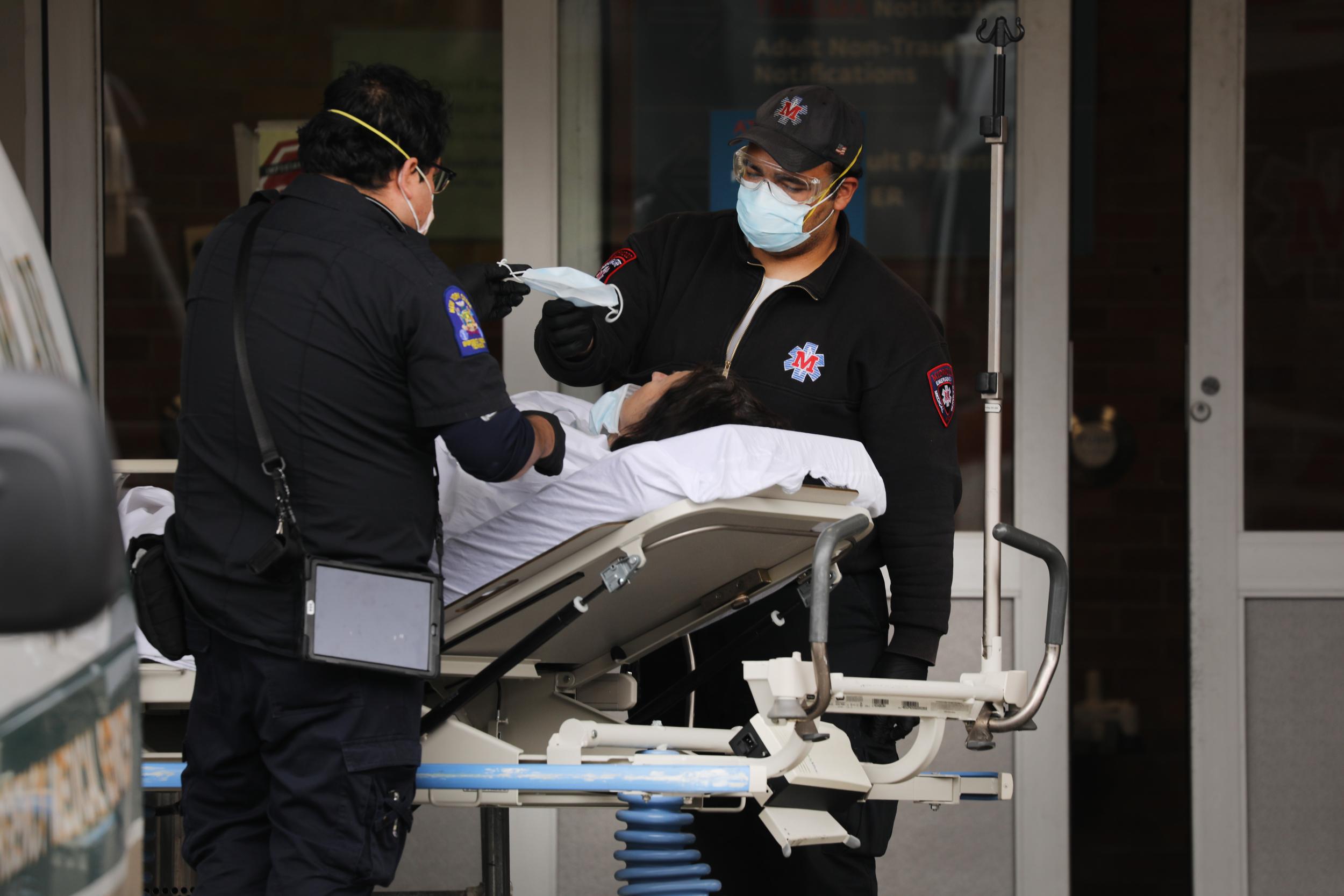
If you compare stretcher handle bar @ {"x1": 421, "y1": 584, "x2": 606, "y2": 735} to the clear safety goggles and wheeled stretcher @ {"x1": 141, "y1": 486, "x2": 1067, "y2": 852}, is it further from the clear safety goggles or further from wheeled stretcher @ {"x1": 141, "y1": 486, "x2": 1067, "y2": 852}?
the clear safety goggles

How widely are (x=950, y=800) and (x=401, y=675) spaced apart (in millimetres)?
1013

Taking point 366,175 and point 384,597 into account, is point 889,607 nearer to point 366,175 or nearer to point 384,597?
point 384,597

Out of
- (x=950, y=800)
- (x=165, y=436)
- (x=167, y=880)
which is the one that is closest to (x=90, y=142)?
(x=165, y=436)

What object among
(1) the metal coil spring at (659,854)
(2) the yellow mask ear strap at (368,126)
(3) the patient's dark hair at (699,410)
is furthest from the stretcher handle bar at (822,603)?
(2) the yellow mask ear strap at (368,126)

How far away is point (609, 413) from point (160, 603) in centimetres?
86

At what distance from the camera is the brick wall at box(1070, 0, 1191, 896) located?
164 inches

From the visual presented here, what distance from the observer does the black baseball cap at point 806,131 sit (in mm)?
2914

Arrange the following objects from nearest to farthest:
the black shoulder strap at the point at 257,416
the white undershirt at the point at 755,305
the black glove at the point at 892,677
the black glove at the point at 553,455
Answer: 1. the black shoulder strap at the point at 257,416
2. the black glove at the point at 553,455
3. the black glove at the point at 892,677
4. the white undershirt at the point at 755,305

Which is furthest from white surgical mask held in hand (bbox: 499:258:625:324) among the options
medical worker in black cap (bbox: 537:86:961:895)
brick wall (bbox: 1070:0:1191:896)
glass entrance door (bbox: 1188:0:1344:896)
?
glass entrance door (bbox: 1188:0:1344:896)

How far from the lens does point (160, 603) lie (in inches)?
92.7

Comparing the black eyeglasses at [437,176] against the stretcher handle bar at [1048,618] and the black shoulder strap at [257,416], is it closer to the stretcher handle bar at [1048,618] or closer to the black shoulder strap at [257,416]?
the black shoulder strap at [257,416]

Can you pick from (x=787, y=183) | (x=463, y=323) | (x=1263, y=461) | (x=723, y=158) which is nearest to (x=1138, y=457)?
(x=1263, y=461)

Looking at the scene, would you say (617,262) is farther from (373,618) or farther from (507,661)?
(373,618)

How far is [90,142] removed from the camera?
162 inches
